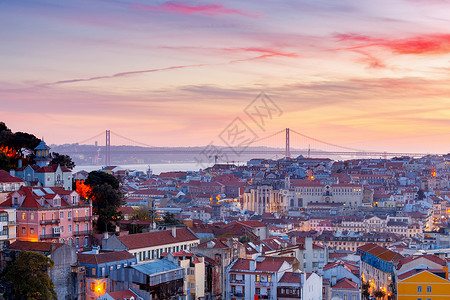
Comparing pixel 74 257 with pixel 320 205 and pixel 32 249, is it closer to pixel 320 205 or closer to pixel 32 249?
pixel 32 249

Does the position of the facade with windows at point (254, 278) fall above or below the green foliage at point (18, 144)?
below

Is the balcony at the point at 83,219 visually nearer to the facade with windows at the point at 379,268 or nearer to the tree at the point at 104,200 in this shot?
the tree at the point at 104,200

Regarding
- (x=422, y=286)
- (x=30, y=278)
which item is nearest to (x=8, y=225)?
(x=30, y=278)

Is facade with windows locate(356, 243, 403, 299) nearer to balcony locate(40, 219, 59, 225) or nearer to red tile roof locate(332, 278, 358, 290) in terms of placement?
red tile roof locate(332, 278, 358, 290)

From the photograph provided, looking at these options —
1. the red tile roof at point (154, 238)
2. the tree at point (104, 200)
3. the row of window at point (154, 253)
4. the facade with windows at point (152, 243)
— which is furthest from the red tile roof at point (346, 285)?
the tree at point (104, 200)

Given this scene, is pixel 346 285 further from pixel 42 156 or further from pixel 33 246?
pixel 42 156
